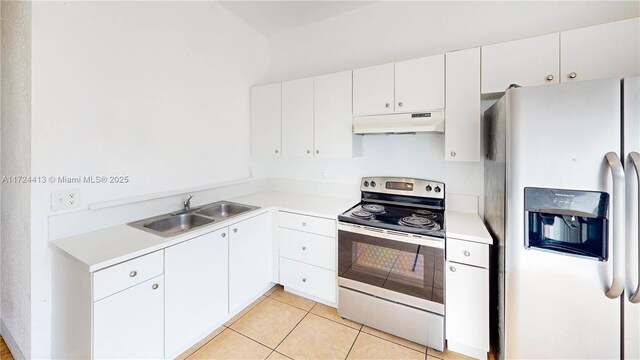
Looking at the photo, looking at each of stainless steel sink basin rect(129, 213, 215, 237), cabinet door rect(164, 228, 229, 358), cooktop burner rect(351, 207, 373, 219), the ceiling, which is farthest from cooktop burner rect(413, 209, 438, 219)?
the ceiling

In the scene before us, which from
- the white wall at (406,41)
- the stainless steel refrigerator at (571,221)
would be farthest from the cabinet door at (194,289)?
the stainless steel refrigerator at (571,221)

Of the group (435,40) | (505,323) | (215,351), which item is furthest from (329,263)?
(435,40)

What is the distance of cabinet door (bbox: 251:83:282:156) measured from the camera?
270cm

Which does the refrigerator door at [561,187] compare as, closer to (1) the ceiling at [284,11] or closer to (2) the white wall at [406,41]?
(2) the white wall at [406,41]

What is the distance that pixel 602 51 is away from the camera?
4.83 feet

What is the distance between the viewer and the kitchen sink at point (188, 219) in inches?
73.3

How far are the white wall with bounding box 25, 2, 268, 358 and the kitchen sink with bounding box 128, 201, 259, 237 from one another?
9.4 inches

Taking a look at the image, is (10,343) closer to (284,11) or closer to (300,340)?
→ (300,340)

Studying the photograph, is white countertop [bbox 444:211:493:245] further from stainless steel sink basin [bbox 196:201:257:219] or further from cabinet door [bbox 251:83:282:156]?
cabinet door [bbox 251:83:282:156]

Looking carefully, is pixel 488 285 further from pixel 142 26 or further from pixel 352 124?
pixel 142 26

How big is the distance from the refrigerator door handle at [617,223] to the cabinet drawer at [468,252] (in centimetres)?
53

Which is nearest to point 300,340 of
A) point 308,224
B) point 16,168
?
point 308,224

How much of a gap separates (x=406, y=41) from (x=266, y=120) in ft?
5.21

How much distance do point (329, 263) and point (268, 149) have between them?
4.57 feet
